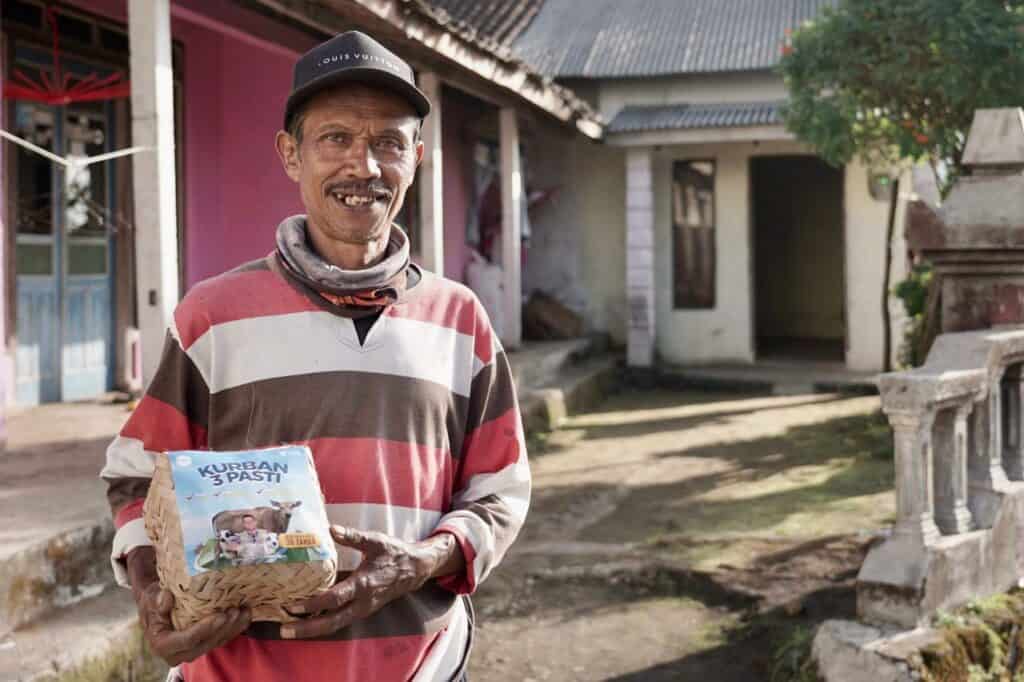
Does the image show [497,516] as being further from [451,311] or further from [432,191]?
[432,191]

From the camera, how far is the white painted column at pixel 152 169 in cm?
562

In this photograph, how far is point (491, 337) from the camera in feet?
6.50

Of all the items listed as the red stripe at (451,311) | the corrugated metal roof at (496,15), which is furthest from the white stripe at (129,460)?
the corrugated metal roof at (496,15)

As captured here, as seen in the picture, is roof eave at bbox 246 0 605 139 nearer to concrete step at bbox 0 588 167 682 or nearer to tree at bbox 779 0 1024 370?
tree at bbox 779 0 1024 370

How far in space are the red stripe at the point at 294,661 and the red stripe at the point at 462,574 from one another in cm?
15

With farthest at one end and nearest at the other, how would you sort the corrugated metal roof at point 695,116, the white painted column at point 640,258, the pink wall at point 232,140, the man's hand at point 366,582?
the white painted column at point 640,258
the corrugated metal roof at point 695,116
the pink wall at point 232,140
the man's hand at point 366,582

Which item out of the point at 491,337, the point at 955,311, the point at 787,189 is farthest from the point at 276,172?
the point at 787,189

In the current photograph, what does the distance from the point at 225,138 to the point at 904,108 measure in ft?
16.4

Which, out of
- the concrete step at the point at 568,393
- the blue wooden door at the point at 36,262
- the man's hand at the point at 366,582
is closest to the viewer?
the man's hand at the point at 366,582

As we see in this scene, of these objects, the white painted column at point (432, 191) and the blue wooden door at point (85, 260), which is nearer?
the blue wooden door at point (85, 260)

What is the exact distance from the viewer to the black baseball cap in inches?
70.2

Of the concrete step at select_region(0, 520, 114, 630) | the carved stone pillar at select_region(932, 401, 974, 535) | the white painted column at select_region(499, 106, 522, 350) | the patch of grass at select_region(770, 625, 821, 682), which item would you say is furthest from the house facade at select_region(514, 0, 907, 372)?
the concrete step at select_region(0, 520, 114, 630)

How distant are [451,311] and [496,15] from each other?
1355 cm

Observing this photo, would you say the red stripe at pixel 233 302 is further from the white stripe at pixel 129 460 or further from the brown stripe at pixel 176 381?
the white stripe at pixel 129 460
